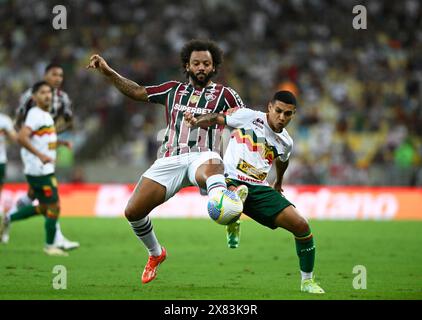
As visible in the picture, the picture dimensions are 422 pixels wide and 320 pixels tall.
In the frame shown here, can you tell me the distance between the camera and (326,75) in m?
26.7

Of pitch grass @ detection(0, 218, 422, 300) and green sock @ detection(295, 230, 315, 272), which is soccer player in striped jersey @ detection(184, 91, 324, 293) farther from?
pitch grass @ detection(0, 218, 422, 300)

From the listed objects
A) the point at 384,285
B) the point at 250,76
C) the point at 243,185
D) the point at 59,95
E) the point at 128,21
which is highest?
the point at 128,21

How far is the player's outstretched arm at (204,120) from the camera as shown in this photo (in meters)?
8.66

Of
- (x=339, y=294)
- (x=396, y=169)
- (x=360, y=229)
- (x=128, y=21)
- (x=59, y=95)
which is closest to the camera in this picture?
(x=339, y=294)

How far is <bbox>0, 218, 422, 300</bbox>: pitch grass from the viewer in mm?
8742

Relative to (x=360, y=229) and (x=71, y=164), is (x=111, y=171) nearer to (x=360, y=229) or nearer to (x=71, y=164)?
(x=71, y=164)

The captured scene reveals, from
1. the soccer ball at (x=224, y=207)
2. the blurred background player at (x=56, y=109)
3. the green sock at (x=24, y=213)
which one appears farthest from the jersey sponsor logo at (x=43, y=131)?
the soccer ball at (x=224, y=207)

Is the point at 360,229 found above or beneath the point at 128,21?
beneath

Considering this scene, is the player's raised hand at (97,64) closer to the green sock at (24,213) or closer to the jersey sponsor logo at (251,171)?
the jersey sponsor logo at (251,171)

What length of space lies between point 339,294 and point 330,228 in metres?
9.29

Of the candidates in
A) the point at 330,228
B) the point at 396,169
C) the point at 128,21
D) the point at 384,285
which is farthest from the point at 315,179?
the point at 384,285

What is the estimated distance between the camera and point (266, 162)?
938 centimetres

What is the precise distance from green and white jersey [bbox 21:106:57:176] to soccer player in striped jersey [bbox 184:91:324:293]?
13.4ft

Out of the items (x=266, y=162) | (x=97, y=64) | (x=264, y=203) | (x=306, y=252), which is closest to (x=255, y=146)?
(x=266, y=162)
